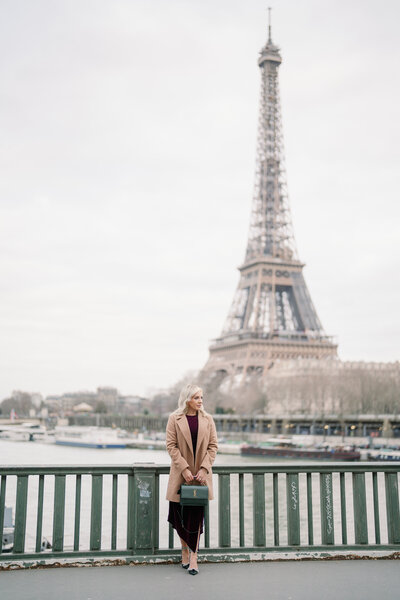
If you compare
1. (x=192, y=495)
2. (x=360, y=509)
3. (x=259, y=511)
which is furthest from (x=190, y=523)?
(x=360, y=509)

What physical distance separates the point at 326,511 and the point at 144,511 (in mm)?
1816

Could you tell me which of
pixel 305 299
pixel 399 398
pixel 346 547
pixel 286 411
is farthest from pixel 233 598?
pixel 305 299

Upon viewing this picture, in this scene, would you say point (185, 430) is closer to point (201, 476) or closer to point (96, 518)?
point (201, 476)

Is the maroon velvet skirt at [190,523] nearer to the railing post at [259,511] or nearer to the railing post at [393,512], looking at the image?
the railing post at [259,511]

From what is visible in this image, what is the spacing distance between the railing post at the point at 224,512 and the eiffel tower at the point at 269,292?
235 ft

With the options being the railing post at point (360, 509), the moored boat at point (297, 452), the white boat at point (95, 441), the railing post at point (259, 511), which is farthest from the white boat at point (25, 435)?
the railing post at point (360, 509)

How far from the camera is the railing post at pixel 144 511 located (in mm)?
6379

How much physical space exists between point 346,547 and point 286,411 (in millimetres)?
71104

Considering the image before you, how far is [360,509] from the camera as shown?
6809 millimetres

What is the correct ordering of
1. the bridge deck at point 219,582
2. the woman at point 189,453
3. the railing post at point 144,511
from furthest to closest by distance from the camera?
1. the railing post at point 144,511
2. the woman at point 189,453
3. the bridge deck at point 219,582

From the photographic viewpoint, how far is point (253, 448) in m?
57.0

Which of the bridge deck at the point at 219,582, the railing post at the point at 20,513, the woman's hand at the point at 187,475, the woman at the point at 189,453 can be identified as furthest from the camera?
the railing post at the point at 20,513

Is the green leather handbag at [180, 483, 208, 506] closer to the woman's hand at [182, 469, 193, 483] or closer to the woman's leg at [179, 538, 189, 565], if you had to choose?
the woman's hand at [182, 469, 193, 483]

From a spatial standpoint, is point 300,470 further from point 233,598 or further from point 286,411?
point 286,411
